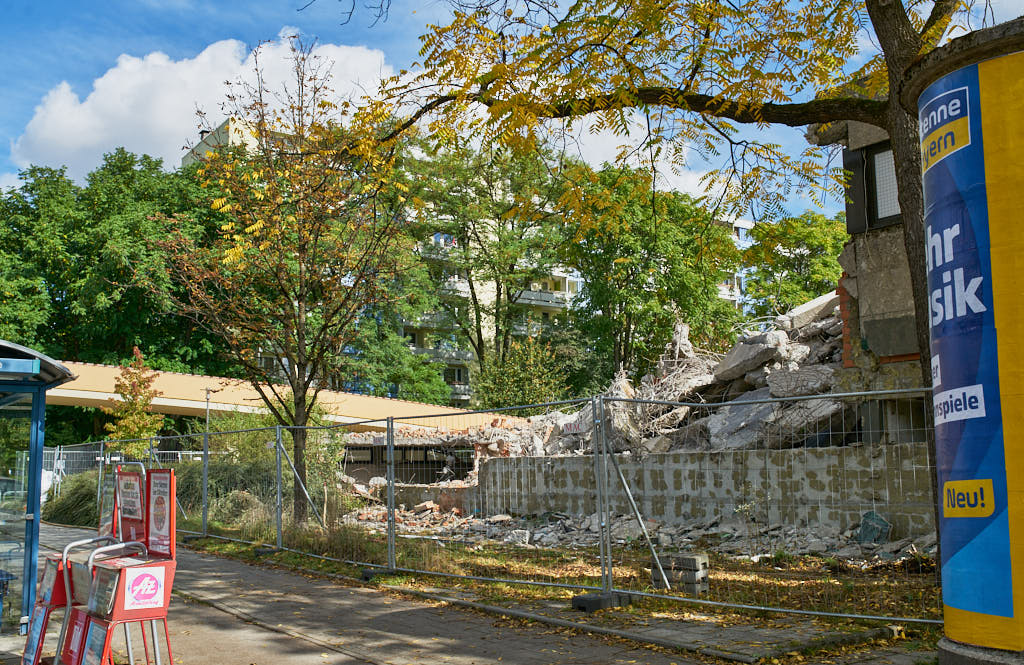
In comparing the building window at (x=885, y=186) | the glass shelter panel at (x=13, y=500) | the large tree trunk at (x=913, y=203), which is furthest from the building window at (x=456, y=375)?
the large tree trunk at (x=913, y=203)

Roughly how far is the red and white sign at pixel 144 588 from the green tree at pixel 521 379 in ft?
119

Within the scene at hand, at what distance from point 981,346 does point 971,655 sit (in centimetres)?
153

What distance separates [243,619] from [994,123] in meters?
8.12

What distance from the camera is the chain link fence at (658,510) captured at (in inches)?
348

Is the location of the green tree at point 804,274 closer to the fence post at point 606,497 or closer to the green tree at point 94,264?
the green tree at point 94,264

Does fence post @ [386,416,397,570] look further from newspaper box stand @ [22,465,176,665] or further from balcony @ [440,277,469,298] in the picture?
balcony @ [440,277,469,298]

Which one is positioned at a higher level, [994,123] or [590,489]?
[994,123]

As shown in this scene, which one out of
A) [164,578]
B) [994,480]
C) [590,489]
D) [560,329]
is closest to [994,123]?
[994,480]

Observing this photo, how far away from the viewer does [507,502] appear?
10.9 m

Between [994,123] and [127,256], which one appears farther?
[127,256]

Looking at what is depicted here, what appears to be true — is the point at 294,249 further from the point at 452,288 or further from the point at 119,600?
the point at 452,288

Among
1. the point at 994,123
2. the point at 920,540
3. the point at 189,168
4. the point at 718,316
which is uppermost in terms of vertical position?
the point at 189,168

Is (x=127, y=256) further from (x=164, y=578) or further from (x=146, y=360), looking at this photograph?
(x=164, y=578)

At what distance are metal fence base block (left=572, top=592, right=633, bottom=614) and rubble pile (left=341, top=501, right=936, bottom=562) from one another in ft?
2.89
